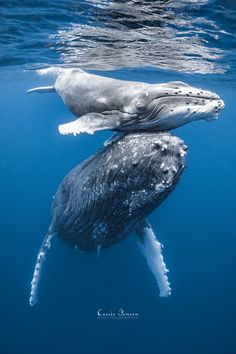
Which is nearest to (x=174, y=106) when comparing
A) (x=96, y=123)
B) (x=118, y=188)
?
(x=96, y=123)

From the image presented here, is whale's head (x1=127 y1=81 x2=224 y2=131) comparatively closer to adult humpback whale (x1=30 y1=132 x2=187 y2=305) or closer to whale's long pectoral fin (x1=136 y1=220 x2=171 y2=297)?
adult humpback whale (x1=30 y1=132 x2=187 y2=305)

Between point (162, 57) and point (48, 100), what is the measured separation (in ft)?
95.2

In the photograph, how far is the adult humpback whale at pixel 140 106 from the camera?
16.7ft

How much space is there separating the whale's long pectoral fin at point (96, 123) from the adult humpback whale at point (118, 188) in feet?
1.56

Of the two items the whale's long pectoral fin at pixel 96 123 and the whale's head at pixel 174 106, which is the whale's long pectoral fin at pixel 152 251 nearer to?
the whale's long pectoral fin at pixel 96 123

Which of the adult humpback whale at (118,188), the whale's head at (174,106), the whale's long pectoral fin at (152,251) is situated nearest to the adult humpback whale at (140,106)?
the whale's head at (174,106)

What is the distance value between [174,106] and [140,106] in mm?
620

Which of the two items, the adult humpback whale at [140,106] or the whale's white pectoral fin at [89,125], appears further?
the whale's white pectoral fin at [89,125]

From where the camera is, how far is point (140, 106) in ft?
18.0

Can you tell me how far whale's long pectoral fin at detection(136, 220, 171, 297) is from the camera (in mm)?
9812

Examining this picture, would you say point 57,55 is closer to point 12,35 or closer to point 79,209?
point 12,35

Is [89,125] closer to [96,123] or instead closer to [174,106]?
[96,123]

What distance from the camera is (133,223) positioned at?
724cm

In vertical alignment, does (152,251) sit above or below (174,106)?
below
